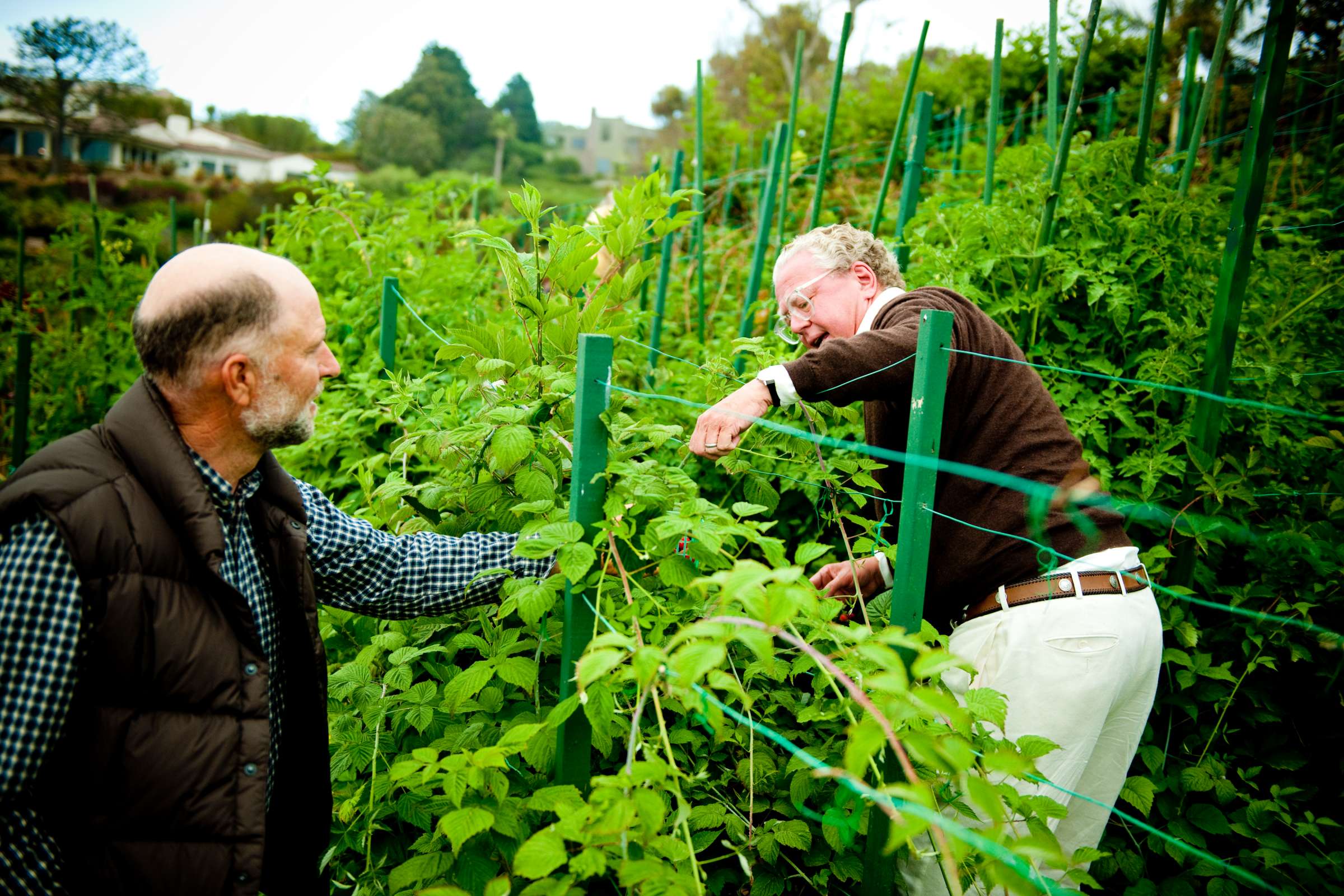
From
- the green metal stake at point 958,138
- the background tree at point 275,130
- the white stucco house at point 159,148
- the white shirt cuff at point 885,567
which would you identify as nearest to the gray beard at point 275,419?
the white shirt cuff at point 885,567

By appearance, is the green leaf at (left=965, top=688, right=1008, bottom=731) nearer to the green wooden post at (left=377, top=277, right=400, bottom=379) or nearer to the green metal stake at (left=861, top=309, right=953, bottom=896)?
the green metal stake at (left=861, top=309, right=953, bottom=896)

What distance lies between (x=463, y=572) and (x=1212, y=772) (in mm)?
2289

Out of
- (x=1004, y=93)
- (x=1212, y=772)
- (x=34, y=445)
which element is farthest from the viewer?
(x=1004, y=93)

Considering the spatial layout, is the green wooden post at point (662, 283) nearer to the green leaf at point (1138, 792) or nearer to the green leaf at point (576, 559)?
the green leaf at point (576, 559)

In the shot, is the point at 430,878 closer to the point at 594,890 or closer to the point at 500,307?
the point at 594,890

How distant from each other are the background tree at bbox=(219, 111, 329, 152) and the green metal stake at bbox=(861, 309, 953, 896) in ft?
200

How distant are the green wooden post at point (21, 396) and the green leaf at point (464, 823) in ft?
16.0

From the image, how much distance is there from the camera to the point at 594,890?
1748mm

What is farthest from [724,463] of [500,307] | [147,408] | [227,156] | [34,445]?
[227,156]

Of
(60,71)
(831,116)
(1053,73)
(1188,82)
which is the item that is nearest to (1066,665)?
(1053,73)

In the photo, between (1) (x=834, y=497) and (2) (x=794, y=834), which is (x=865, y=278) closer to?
(1) (x=834, y=497)

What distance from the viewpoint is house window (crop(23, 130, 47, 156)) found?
38375 millimetres

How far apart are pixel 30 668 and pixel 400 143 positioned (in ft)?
154

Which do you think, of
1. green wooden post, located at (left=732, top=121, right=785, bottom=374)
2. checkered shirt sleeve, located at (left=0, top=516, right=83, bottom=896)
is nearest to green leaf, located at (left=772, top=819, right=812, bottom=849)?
checkered shirt sleeve, located at (left=0, top=516, right=83, bottom=896)
